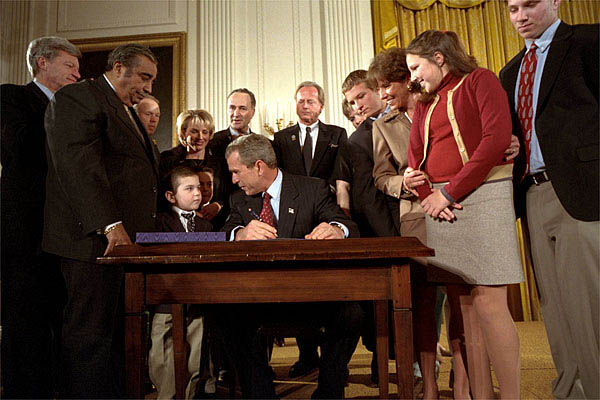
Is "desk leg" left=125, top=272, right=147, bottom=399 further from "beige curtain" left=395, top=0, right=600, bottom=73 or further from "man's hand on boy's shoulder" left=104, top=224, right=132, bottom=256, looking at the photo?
"beige curtain" left=395, top=0, right=600, bottom=73

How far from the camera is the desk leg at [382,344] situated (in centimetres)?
206

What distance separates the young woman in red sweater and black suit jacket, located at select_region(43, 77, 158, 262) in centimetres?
128

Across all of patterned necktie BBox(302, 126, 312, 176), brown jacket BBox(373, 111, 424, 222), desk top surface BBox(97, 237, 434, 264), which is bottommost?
desk top surface BBox(97, 237, 434, 264)

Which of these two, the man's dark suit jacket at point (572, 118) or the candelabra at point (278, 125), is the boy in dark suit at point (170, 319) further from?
the candelabra at point (278, 125)

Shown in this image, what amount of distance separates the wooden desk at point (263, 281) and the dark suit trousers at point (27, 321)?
878 mm

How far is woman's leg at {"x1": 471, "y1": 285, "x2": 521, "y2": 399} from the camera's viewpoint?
1922mm

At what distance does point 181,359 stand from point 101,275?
20.5 inches

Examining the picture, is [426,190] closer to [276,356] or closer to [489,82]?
[489,82]

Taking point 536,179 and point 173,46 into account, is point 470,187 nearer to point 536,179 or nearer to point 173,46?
point 536,179

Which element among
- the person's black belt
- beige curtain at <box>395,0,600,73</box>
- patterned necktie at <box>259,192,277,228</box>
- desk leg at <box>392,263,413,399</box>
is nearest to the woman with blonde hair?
patterned necktie at <box>259,192,277,228</box>

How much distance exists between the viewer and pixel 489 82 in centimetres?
205

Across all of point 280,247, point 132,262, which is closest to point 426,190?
point 280,247

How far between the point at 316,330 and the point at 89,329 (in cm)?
99

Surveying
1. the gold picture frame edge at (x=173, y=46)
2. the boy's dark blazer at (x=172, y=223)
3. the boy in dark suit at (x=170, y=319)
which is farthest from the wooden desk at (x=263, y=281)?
the gold picture frame edge at (x=173, y=46)
